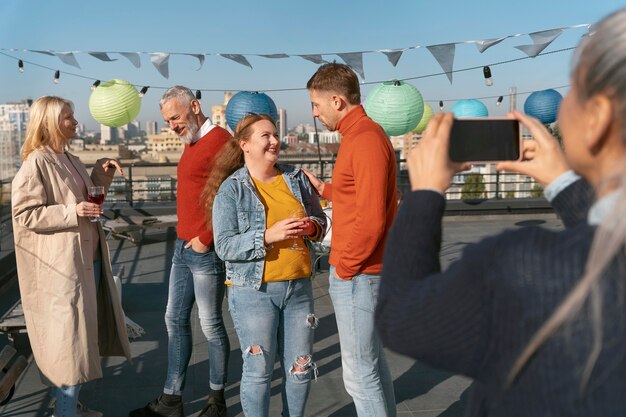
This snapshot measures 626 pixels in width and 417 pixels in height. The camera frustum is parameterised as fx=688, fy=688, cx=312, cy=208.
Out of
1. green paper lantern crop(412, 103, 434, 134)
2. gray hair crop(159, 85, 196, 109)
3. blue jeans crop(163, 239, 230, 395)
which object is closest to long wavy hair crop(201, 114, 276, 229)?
blue jeans crop(163, 239, 230, 395)

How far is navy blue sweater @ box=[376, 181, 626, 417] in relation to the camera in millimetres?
829

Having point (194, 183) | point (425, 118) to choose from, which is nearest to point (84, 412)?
point (194, 183)

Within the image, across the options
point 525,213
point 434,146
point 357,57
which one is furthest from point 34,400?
point 525,213

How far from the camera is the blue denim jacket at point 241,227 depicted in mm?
2674

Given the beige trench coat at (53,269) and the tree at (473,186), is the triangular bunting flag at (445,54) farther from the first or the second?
the beige trench coat at (53,269)

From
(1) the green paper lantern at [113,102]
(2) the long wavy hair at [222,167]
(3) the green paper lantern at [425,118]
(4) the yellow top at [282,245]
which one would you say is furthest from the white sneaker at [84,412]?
(3) the green paper lantern at [425,118]

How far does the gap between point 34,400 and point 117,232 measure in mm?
5175

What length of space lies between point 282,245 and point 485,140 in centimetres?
165

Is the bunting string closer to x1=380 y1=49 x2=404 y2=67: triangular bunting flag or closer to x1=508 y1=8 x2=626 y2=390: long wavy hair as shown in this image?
x1=380 y1=49 x2=404 y2=67: triangular bunting flag

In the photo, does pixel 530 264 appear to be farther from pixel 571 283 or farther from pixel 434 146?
pixel 434 146

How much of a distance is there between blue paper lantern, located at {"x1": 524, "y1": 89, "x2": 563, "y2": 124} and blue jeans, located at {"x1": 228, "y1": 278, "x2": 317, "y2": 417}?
24.7 feet

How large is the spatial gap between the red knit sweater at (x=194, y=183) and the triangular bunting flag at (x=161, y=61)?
464 centimetres

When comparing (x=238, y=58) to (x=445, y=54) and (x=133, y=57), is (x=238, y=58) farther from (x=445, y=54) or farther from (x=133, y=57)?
(x=445, y=54)

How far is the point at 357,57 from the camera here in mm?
7371
